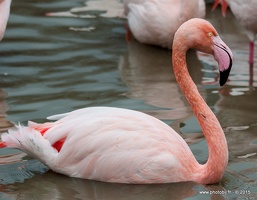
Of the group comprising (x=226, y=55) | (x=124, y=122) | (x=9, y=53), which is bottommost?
(x=9, y=53)

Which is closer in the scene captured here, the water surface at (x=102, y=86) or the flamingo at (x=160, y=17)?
the water surface at (x=102, y=86)

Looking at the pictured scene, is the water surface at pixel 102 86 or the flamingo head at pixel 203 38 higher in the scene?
the flamingo head at pixel 203 38

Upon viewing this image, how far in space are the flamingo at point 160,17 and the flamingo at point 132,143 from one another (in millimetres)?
3925

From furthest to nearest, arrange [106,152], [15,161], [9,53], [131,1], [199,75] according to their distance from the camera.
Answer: [131,1] → [9,53] → [199,75] → [15,161] → [106,152]

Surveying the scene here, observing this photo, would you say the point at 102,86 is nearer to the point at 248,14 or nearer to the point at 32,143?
the point at 248,14

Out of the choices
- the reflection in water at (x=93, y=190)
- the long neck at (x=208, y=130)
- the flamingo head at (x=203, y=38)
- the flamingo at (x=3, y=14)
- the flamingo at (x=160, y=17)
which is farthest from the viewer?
the flamingo at (x=160, y=17)

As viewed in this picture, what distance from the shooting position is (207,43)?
19.4 feet

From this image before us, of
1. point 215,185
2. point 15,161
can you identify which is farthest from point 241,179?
point 15,161

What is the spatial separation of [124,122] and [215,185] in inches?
Result: 33.8

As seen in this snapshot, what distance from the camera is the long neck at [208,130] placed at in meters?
5.77

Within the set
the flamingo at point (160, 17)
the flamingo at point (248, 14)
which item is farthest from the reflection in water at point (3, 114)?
the flamingo at point (248, 14)

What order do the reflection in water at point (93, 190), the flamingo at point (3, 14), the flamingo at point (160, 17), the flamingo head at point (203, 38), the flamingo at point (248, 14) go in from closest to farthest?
the reflection in water at point (93, 190) → the flamingo head at point (203, 38) → the flamingo at point (3, 14) → the flamingo at point (248, 14) → the flamingo at point (160, 17)

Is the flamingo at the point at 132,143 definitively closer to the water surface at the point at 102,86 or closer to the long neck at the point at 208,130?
the long neck at the point at 208,130

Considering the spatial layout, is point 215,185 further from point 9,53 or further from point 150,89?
point 9,53
